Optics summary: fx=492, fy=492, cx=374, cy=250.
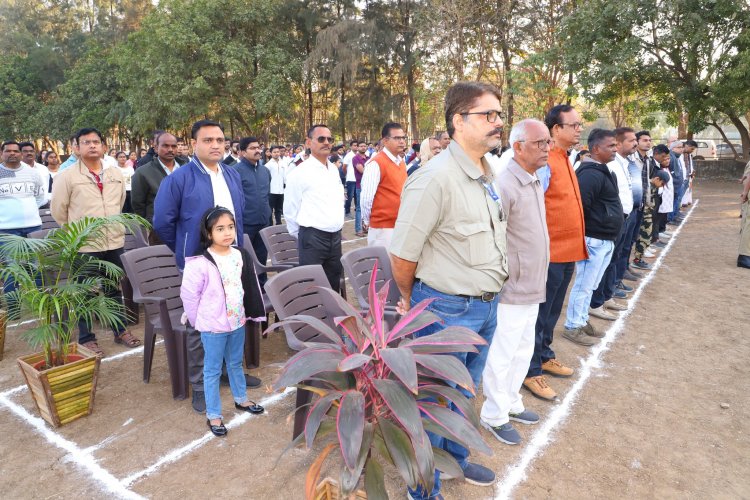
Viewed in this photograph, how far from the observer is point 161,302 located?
3695mm

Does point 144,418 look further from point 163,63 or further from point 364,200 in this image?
point 163,63

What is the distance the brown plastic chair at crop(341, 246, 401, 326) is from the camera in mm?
3982

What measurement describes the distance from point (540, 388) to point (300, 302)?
1966mm

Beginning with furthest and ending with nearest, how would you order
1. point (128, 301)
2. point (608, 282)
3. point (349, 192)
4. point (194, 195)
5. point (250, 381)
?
point (349, 192)
point (608, 282)
point (128, 301)
point (250, 381)
point (194, 195)

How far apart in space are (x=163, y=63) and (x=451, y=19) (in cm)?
1366

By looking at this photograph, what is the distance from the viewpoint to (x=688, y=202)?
531 inches

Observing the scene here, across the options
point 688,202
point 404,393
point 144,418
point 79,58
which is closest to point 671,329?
point 404,393

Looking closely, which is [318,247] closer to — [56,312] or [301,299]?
[301,299]

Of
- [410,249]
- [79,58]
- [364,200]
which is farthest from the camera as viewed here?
[79,58]

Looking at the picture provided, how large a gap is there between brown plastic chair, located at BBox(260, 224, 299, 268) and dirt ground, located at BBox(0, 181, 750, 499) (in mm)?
907

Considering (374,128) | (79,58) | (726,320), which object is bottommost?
(726,320)

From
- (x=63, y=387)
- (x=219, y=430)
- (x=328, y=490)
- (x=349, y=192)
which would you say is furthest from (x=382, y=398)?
(x=349, y=192)

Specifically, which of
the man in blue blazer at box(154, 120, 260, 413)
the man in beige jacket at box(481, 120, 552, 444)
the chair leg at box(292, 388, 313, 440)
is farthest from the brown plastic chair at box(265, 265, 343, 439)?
the man in beige jacket at box(481, 120, 552, 444)

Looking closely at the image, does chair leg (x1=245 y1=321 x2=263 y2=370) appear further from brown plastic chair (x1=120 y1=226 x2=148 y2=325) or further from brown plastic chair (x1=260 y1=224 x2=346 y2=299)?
brown plastic chair (x1=120 y1=226 x2=148 y2=325)
